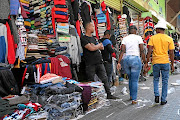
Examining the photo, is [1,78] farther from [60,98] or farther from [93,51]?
[93,51]

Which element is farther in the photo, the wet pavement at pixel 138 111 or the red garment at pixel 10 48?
the red garment at pixel 10 48

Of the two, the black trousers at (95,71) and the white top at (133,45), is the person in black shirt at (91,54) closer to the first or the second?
the black trousers at (95,71)

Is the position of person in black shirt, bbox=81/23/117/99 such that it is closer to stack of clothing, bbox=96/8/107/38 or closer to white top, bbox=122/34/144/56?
white top, bbox=122/34/144/56

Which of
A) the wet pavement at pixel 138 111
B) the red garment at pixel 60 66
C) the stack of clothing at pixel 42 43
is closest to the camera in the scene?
→ the wet pavement at pixel 138 111

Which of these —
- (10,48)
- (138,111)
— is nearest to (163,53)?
(138,111)

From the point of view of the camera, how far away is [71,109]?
334 centimetres

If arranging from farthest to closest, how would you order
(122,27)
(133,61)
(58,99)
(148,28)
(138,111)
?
(148,28) → (122,27) → (133,61) → (138,111) → (58,99)

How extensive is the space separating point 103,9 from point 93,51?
3.13 metres

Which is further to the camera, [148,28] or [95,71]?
[148,28]

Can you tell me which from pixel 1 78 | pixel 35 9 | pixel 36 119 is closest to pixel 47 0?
pixel 35 9

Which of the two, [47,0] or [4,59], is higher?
[47,0]

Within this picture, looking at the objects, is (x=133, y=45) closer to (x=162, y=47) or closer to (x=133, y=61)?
(x=133, y=61)

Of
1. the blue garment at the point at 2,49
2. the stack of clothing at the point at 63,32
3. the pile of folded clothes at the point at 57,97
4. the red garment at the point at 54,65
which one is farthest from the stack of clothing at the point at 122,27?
the blue garment at the point at 2,49

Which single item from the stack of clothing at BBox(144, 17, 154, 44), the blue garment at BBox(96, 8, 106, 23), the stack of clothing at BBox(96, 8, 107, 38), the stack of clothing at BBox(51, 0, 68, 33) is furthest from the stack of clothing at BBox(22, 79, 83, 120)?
the stack of clothing at BBox(144, 17, 154, 44)
